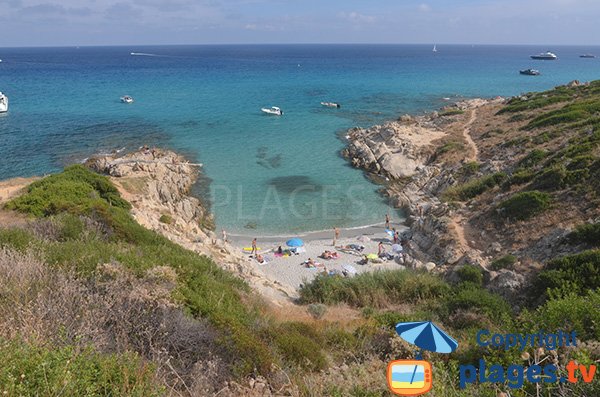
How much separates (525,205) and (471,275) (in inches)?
262

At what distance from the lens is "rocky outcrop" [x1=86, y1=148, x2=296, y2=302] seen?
17.1 m

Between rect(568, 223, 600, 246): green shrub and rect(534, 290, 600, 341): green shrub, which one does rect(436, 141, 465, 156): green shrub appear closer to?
rect(568, 223, 600, 246): green shrub

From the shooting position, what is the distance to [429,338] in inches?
248

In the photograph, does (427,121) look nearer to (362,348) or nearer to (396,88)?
(396,88)

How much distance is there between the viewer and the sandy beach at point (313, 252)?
62.9ft

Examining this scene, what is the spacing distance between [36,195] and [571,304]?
18.9 metres

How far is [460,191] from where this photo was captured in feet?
80.1

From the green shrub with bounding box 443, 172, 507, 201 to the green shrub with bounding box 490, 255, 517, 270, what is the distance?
9.22m

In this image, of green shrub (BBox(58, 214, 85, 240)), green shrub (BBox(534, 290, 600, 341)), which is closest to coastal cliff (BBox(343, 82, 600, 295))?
green shrub (BBox(534, 290, 600, 341))

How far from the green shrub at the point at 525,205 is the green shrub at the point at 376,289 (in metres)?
6.77

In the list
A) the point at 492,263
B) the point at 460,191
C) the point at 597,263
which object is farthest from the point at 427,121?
the point at 597,263

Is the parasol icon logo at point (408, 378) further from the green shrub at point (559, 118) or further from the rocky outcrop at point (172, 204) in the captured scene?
the green shrub at point (559, 118)

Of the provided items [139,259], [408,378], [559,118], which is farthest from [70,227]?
[559,118]

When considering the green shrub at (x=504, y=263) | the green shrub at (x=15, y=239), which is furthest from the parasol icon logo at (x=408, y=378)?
the green shrub at (x=504, y=263)
